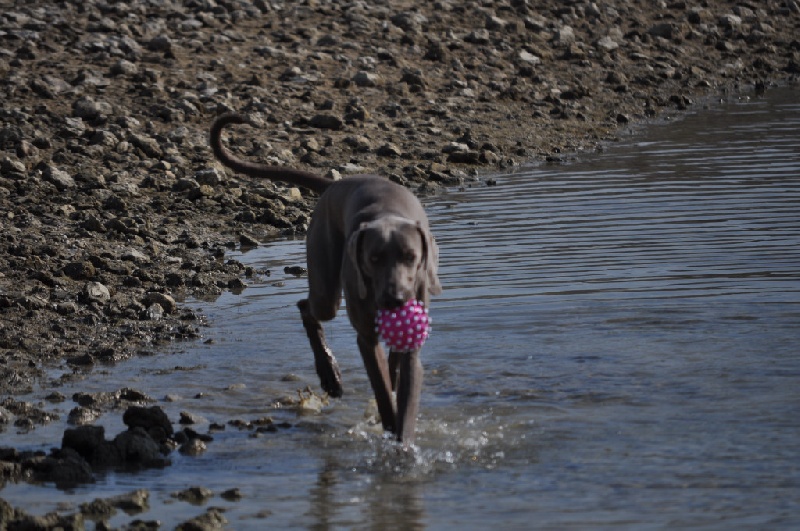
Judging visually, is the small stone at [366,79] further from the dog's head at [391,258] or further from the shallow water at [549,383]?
the dog's head at [391,258]

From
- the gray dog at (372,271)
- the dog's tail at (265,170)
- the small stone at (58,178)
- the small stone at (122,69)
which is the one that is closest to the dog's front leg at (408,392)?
the gray dog at (372,271)

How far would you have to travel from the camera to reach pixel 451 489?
605 cm

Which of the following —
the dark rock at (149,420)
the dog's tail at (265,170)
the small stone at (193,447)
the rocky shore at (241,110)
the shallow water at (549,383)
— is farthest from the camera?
the rocky shore at (241,110)

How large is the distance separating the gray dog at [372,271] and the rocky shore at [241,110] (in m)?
1.17

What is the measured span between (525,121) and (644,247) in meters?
5.68

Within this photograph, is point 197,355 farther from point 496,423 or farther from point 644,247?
Result: point 644,247

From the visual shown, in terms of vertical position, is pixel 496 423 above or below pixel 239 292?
above

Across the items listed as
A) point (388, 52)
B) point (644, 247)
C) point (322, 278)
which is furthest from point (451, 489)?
point (388, 52)

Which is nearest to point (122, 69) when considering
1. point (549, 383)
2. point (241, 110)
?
point (241, 110)

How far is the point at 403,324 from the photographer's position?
6.27 metres

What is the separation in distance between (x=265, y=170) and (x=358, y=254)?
84.1 inches

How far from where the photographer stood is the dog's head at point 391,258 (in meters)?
6.27

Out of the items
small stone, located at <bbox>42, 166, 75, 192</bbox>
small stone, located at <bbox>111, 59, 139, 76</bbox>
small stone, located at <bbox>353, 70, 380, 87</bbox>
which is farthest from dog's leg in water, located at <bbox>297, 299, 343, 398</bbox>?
small stone, located at <bbox>353, 70, 380, 87</bbox>

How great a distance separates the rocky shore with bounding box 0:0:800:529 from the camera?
9.65 m
